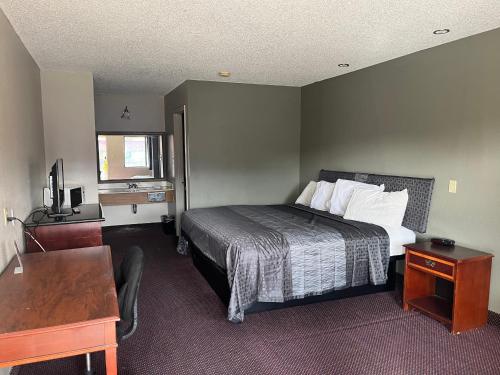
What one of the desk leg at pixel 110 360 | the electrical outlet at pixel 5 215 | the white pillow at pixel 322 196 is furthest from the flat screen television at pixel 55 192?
the white pillow at pixel 322 196

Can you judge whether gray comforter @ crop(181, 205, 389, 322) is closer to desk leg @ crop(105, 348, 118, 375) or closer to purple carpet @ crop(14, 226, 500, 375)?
purple carpet @ crop(14, 226, 500, 375)

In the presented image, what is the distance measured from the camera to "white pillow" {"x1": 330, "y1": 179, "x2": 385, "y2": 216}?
431 centimetres

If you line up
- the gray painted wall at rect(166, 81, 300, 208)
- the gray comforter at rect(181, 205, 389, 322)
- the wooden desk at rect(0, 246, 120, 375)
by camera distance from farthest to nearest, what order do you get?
the gray painted wall at rect(166, 81, 300, 208)
the gray comforter at rect(181, 205, 389, 322)
the wooden desk at rect(0, 246, 120, 375)

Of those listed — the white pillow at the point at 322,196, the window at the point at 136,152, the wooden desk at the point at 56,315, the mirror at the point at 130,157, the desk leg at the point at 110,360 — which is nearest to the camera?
the wooden desk at the point at 56,315

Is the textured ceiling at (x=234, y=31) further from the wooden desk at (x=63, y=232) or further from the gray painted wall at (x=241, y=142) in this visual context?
the wooden desk at (x=63, y=232)

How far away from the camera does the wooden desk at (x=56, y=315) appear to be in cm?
147

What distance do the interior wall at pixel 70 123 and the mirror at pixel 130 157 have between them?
6.07ft

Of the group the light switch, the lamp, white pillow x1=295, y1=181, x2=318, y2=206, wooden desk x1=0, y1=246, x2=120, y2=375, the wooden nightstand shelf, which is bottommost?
the wooden nightstand shelf

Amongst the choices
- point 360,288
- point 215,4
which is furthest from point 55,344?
point 360,288

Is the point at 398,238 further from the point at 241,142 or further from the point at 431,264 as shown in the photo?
the point at 241,142

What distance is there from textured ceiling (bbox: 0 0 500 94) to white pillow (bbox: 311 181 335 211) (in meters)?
1.43

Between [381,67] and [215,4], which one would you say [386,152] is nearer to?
[381,67]

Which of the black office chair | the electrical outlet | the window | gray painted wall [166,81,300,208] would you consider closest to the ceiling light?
gray painted wall [166,81,300,208]

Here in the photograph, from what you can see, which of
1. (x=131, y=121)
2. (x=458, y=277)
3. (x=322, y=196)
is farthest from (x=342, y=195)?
(x=131, y=121)
